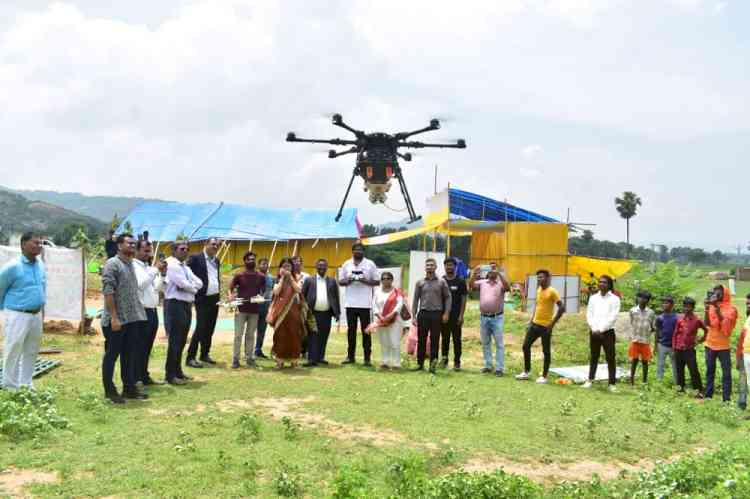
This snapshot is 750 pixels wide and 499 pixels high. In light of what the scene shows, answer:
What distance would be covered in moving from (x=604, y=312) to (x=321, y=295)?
4223 millimetres

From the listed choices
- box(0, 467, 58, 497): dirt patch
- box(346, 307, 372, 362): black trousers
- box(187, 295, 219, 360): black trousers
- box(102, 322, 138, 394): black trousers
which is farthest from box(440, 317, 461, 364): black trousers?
box(0, 467, 58, 497): dirt patch

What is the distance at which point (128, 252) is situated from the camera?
688 cm

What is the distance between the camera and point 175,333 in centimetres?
796

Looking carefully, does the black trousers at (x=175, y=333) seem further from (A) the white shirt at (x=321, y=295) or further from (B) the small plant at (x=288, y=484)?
(B) the small plant at (x=288, y=484)

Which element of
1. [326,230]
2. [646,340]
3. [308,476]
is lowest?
[308,476]

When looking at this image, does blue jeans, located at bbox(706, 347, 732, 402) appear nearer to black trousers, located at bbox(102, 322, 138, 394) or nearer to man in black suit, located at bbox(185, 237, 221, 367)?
man in black suit, located at bbox(185, 237, 221, 367)

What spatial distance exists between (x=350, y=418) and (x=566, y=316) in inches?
466

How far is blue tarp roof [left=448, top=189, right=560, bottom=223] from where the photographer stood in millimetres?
24672

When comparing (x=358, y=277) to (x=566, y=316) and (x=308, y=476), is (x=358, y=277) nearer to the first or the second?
(x=308, y=476)

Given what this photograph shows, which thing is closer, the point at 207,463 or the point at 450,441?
the point at 207,463

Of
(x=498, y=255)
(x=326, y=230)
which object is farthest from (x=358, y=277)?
(x=326, y=230)

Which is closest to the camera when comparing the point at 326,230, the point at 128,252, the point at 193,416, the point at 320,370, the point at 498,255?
the point at 193,416

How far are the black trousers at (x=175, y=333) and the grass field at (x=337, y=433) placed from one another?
328mm

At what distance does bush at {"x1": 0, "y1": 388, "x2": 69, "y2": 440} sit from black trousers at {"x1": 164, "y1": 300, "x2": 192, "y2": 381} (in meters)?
1.68
